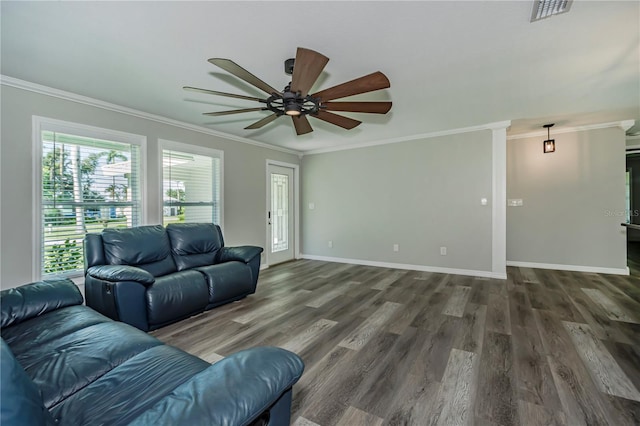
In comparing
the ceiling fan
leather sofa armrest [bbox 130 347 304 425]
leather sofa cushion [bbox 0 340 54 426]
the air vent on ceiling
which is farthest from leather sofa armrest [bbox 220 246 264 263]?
the air vent on ceiling

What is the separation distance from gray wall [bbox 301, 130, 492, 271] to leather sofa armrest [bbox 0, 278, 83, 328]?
178 inches

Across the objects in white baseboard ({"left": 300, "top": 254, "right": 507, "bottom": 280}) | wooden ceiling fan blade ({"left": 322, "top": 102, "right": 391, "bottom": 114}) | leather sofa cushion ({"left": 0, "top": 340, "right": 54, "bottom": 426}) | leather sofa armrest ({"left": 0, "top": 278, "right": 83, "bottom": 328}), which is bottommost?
white baseboard ({"left": 300, "top": 254, "right": 507, "bottom": 280})

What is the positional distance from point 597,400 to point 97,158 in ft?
16.6

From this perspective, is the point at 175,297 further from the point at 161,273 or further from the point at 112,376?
the point at 112,376

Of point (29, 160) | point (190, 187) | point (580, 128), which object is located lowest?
point (190, 187)

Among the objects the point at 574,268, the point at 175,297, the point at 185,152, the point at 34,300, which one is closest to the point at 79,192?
the point at 185,152

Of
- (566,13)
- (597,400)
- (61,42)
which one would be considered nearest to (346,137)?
(566,13)

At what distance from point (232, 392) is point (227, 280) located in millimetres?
2512

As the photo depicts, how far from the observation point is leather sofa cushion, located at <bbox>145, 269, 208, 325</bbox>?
102 inches

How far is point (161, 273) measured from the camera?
125 inches

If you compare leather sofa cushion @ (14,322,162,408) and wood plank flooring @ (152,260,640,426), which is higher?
leather sofa cushion @ (14,322,162,408)

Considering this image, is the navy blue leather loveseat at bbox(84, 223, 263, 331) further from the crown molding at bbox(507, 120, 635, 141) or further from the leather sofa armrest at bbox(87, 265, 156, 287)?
the crown molding at bbox(507, 120, 635, 141)

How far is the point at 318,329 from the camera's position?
2.72m

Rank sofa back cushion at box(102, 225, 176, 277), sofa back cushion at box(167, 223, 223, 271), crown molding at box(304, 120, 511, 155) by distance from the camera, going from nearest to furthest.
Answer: sofa back cushion at box(102, 225, 176, 277) → sofa back cushion at box(167, 223, 223, 271) → crown molding at box(304, 120, 511, 155)
